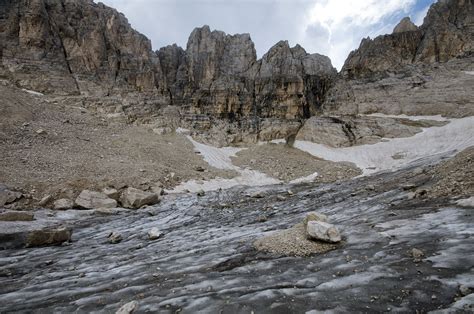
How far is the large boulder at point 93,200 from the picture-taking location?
56.3 feet

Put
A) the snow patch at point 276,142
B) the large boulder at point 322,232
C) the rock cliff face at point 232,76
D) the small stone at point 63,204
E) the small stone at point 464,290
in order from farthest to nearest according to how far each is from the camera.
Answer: the snow patch at point 276,142
the rock cliff face at point 232,76
the small stone at point 63,204
the large boulder at point 322,232
the small stone at point 464,290

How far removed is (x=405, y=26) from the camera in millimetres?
64438

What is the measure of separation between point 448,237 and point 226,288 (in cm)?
572

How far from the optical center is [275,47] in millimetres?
69688

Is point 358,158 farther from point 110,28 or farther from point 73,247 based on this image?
point 110,28

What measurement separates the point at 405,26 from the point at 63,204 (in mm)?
76857

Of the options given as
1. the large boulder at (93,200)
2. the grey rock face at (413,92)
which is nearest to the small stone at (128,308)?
the large boulder at (93,200)

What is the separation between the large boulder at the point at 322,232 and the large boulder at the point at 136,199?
13587mm

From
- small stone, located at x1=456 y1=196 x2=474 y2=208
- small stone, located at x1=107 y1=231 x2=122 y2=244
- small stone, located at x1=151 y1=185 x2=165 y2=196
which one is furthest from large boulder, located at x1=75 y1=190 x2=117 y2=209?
small stone, located at x1=456 y1=196 x2=474 y2=208

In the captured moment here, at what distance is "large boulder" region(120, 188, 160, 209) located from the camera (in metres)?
18.5

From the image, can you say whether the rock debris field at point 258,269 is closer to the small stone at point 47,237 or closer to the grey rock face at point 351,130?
the small stone at point 47,237

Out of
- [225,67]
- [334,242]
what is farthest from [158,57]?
[334,242]

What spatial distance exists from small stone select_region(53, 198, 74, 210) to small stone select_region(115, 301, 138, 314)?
13.7 meters

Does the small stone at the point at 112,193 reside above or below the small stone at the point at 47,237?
above
